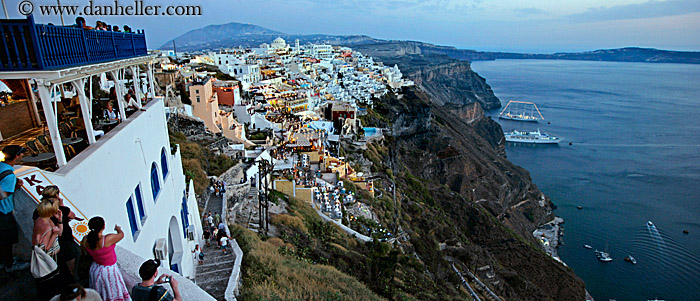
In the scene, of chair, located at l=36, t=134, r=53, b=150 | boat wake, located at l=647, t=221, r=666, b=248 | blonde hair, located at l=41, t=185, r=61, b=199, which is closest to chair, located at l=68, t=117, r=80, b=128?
chair, located at l=36, t=134, r=53, b=150

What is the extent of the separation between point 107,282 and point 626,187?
195ft

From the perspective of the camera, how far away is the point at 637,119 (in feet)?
283

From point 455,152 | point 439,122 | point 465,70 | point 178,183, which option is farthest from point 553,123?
point 178,183

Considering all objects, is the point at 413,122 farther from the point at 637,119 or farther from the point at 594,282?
the point at 637,119

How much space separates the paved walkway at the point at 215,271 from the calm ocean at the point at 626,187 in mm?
30923

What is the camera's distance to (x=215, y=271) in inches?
340

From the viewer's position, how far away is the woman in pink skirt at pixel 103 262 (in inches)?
125

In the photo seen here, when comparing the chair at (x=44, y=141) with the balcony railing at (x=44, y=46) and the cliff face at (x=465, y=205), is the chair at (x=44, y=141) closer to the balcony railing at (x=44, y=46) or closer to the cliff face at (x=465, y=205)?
the balcony railing at (x=44, y=46)

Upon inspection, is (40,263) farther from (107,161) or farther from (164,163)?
(164,163)

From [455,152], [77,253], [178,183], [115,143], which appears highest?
[115,143]

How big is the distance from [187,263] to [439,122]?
185 feet

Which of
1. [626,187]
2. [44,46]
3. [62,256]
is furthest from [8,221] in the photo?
[626,187]

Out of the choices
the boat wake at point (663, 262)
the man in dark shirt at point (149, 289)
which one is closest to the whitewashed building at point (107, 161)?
the man in dark shirt at point (149, 289)

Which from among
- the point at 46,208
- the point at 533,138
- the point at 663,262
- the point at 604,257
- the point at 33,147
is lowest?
the point at 663,262
